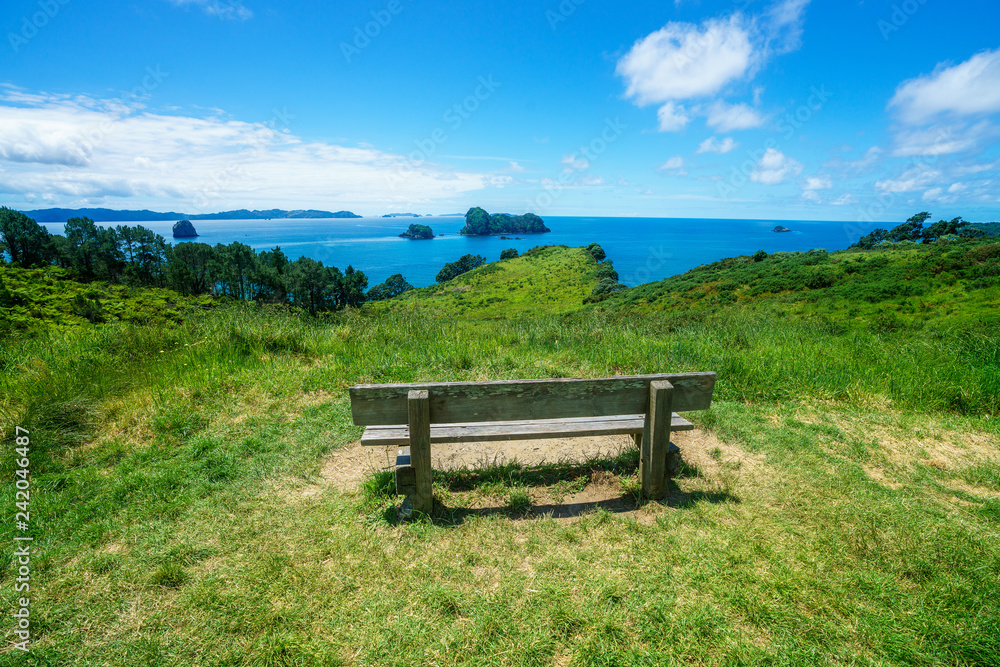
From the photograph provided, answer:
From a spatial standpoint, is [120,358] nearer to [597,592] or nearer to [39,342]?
[39,342]

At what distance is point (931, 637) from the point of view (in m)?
2.17

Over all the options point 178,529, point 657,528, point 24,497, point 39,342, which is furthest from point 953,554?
point 39,342

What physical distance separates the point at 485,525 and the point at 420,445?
0.78m

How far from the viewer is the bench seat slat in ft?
11.3

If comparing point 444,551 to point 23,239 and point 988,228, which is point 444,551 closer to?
point 23,239

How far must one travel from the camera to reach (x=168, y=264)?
4609 centimetres

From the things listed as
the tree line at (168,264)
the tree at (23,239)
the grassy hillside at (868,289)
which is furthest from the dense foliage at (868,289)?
the tree at (23,239)

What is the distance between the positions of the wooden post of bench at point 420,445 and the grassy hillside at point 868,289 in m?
15.6

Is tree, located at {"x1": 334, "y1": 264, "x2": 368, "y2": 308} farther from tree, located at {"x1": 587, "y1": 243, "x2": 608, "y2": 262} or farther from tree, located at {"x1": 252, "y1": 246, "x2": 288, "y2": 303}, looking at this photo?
tree, located at {"x1": 587, "y1": 243, "x2": 608, "y2": 262}

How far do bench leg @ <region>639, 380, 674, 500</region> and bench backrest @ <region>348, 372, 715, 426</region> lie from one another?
111 mm

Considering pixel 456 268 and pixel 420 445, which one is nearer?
pixel 420 445

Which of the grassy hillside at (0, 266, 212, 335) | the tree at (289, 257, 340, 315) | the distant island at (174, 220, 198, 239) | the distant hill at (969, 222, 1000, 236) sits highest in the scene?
the distant island at (174, 220, 198, 239)

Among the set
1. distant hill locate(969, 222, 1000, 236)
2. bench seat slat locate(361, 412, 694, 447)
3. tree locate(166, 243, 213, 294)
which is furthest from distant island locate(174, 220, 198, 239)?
distant hill locate(969, 222, 1000, 236)

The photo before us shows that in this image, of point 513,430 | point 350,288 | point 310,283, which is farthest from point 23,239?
point 513,430
